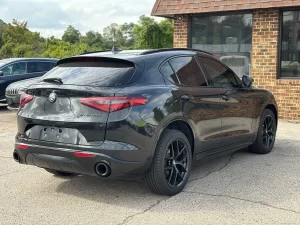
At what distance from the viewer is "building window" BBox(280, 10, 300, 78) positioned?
10279 millimetres

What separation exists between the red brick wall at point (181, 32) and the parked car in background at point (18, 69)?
473 centimetres

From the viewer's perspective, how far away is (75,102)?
14.4 ft

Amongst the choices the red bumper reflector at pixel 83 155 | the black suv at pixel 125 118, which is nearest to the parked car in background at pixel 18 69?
the black suv at pixel 125 118

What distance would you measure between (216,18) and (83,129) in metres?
7.89

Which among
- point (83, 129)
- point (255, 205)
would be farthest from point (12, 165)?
point (255, 205)

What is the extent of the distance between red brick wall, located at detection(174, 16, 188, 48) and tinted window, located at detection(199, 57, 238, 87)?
18.8 ft

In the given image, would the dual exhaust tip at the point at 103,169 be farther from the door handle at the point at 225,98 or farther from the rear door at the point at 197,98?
the door handle at the point at 225,98

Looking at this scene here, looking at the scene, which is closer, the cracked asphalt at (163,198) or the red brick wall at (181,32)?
the cracked asphalt at (163,198)

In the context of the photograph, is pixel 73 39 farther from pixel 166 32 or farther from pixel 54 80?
pixel 54 80

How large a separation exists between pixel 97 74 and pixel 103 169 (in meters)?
1.06

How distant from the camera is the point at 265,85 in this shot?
10.8 meters

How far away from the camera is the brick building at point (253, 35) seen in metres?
10.4

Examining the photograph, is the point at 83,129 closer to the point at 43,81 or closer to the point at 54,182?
the point at 43,81

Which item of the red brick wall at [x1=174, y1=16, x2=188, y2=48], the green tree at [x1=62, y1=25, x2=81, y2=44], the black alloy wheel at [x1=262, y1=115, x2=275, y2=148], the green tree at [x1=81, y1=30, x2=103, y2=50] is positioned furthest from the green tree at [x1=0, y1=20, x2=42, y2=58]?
the green tree at [x1=62, y1=25, x2=81, y2=44]
